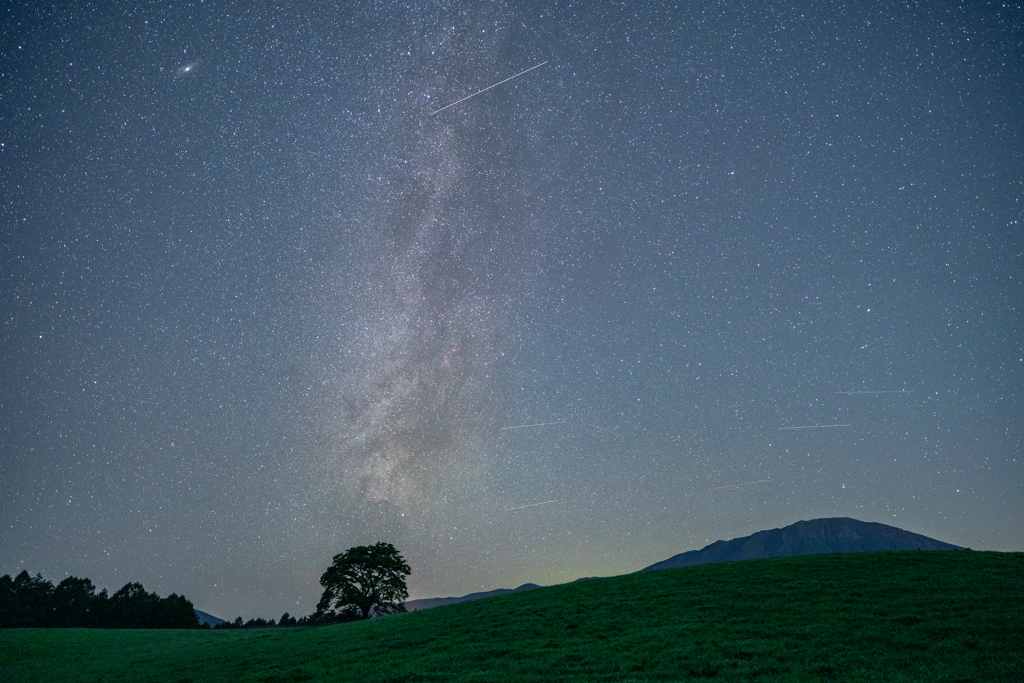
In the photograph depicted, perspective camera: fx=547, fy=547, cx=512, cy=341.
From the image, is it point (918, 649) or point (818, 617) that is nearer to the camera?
point (918, 649)

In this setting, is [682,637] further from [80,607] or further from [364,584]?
[80,607]

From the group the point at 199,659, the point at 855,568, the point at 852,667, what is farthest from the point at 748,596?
the point at 199,659

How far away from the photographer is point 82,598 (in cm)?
9131

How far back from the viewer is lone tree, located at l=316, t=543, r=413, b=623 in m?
64.3

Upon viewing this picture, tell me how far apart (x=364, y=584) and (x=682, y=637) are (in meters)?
53.5

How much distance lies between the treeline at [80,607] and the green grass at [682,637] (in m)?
59.0

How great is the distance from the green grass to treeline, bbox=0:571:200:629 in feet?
194

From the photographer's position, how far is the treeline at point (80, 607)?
3337 inches

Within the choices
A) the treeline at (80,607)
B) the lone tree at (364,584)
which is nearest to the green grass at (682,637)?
the lone tree at (364,584)

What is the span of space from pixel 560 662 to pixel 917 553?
93.2ft

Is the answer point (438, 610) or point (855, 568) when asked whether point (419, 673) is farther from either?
point (855, 568)

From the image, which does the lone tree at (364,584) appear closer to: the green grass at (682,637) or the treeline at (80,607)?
the green grass at (682,637)

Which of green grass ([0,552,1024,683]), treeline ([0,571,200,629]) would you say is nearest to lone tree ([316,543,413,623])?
green grass ([0,552,1024,683])

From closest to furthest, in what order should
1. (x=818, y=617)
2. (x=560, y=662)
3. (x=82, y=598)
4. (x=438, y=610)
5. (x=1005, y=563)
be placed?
1. (x=560, y=662)
2. (x=818, y=617)
3. (x=1005, y=563)
4. (x=438, y=610)
5. (x=82, y=598)
